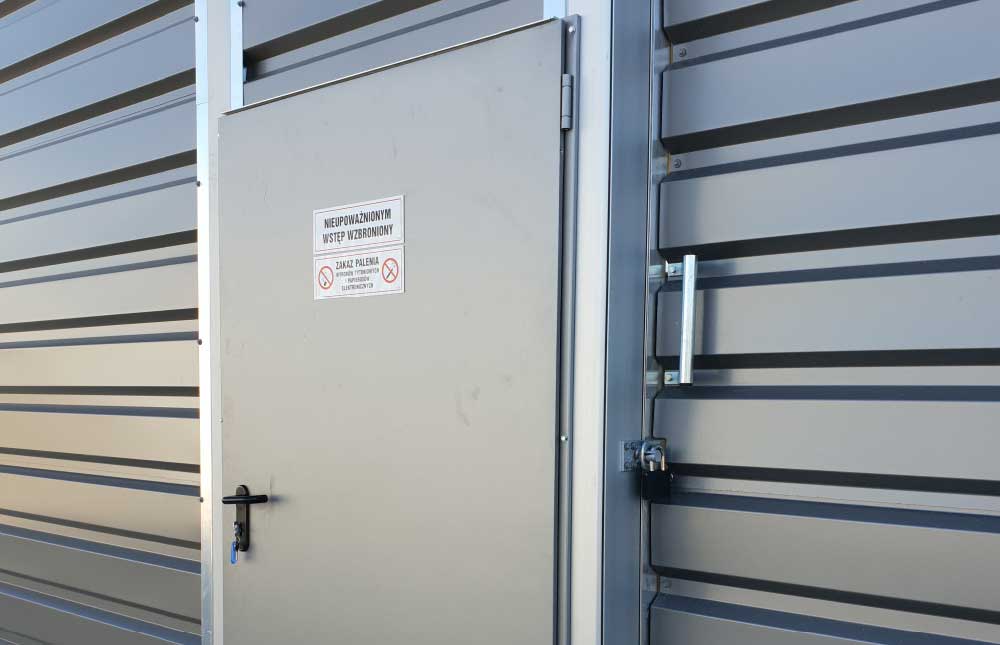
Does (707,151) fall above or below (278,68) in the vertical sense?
below

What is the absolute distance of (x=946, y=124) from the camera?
175 centimetres

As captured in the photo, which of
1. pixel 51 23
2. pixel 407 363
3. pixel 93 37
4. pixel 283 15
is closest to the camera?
pixel 407 363

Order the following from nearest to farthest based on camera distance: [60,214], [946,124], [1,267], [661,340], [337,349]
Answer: [946,124], [661,340], [337,349], [60,214], [1,267]

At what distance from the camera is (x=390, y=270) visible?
216 cm

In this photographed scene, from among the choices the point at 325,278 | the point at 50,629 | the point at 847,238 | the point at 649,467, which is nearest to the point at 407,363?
the point at 325,278

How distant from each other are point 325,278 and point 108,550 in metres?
2.05

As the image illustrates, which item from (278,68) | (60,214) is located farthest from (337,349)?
(60,214)

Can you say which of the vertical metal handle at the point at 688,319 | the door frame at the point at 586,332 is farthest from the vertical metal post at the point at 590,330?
the vertical metal handle at the point at 688,319

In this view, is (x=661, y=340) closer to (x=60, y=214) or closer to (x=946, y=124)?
(x=946, y=124)

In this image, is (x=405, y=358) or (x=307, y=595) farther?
(x=307, y=595)

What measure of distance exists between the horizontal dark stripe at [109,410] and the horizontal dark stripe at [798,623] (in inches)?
81.1

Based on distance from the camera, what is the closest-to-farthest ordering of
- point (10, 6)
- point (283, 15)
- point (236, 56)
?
1. point (283, 15)
2. point (236, 56)
3. point (10, 6)

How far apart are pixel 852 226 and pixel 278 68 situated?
6.27 feet

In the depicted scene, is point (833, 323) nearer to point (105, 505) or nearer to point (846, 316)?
point (846, 316)
